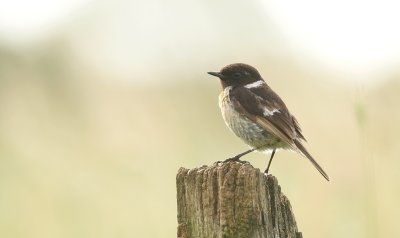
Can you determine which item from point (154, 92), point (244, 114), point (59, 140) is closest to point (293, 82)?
point (154, 92)

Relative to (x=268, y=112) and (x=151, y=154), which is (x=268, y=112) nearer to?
(x=268, y=112)

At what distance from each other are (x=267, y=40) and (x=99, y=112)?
5740 millimetres

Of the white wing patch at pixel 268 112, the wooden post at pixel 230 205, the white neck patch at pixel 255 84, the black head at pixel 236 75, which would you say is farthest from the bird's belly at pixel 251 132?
the wooden post at pixel 230 205

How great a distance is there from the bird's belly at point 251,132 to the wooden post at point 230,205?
9.05 feet

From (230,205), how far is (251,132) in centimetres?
295

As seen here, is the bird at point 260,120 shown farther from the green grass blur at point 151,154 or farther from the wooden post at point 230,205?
the wooden post at point 230,205

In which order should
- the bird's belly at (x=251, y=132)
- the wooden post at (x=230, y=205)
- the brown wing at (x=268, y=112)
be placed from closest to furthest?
the wooden post at (x=230, y=205), the brown wing at (x=268, y=112), the bird's belly at (x=251, y=132)

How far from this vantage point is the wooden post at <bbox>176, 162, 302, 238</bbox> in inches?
176

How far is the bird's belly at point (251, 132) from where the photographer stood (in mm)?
7414

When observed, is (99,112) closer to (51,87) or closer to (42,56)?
(51,87)

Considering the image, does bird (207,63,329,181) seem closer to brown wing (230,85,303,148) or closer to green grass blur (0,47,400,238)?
brown wing (230,85,303,148)

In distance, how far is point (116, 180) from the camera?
8406mm

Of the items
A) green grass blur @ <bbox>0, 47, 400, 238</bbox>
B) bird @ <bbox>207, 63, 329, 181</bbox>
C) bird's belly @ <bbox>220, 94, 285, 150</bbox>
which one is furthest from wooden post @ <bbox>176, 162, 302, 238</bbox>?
bird's belly @ <bbox>220, 94, 285, 150</bbox>

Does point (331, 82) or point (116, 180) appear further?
point (331, 82)
